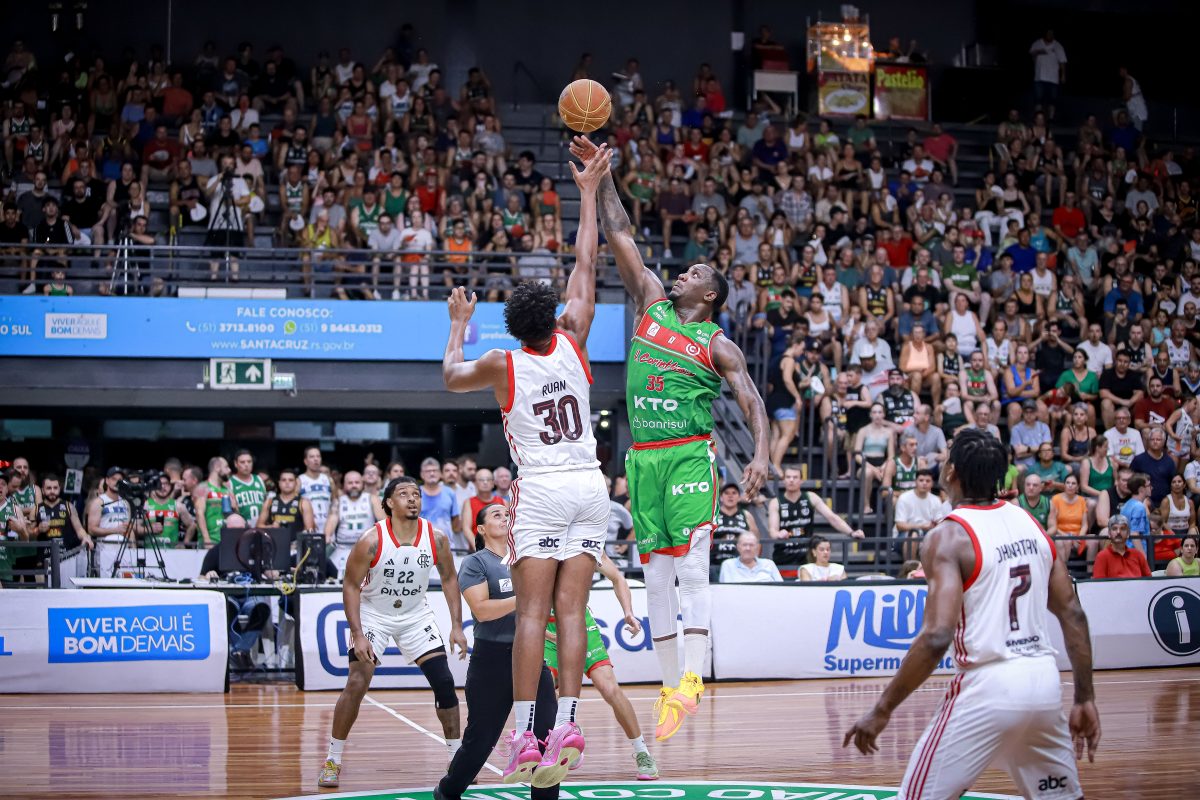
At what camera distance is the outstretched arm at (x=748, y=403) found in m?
7.14

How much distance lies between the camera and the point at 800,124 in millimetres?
22844

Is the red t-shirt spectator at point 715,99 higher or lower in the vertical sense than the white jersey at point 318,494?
higher

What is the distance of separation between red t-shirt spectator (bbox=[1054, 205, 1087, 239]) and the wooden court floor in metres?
9.93

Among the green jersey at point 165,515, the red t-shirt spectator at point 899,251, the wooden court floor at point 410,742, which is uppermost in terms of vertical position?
the red t-shirt spectator at point 899,251

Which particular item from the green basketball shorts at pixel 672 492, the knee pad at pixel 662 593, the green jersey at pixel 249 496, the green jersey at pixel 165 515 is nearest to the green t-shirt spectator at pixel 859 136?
the green jersey at pixel 249 496

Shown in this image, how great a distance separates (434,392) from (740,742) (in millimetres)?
10072

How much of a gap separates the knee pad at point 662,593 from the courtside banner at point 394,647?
18.1 feet

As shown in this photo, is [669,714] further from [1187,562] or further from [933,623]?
[1187,562]

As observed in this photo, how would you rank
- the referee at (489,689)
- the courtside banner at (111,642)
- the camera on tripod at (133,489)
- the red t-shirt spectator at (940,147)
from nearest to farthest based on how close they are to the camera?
the referee at (489,689)
the courtside banner at (111,642)
the camera on tripod at (133,489)
the red t-shirt spectator at (940,147)

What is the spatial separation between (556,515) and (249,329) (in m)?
12.6

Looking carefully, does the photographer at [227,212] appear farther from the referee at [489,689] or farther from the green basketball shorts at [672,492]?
the green basketball shorts at [672,492]

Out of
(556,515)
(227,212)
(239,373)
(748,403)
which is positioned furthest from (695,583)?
(227,212)

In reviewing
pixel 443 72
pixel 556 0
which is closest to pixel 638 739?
pixel 443 72

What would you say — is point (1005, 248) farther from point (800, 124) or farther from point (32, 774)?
point (32, 774)
